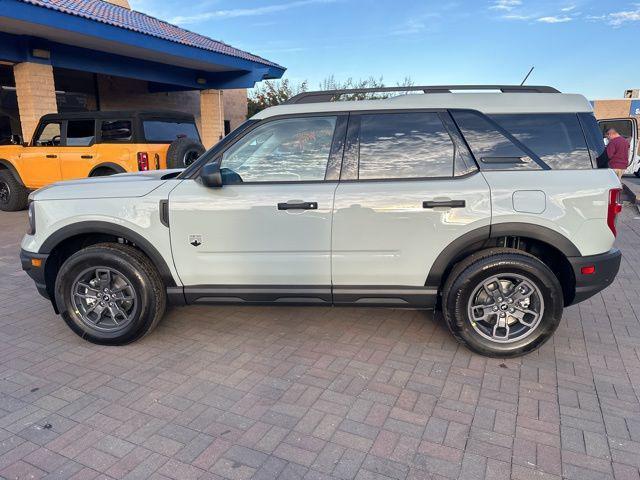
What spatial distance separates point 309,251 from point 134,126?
20.9 ft

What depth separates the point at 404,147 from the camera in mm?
3260

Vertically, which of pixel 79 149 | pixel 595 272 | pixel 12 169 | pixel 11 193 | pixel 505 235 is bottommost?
pixel 595 272

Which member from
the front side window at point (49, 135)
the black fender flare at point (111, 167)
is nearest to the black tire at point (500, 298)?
the black fender flare at point (111, 167)

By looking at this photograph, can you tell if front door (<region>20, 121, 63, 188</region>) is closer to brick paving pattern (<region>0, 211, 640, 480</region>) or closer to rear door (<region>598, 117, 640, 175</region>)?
brick paving pattern (<region>0, 211, 640, 480</region>)

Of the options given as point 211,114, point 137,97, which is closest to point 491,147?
point 211,114

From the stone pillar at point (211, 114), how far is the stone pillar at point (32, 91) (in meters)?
6.82

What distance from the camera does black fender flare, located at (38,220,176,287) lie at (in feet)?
11.1

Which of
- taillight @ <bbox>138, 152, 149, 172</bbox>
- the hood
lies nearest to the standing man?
taillight @ <bbox>138, 152, 149, 172</bbox>

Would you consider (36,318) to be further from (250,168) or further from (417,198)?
(417,198)

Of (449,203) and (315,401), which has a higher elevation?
(449,203)

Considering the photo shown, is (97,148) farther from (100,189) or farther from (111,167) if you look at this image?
(100,189)

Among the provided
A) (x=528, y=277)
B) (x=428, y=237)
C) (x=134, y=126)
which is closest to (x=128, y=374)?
(x=428, y=237)

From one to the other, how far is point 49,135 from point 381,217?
842cm

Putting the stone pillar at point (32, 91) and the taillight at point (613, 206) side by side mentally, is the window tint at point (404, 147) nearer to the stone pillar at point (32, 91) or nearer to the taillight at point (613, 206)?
the taillight at point (613, 206)
